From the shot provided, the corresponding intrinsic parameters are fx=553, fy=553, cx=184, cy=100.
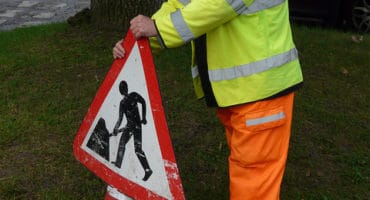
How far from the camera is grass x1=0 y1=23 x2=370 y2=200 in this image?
3.32 meters

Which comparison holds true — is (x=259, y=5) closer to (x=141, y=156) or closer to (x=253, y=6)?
(x=253, y=6)

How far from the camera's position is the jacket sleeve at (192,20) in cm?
210

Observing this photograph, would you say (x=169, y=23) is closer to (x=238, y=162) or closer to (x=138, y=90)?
(x=138, y=90)

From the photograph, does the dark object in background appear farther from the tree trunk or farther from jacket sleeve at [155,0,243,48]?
jacket sleeve at [155,0,243,48]

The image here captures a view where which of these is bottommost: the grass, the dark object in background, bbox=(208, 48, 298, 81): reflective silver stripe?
the dark object in background

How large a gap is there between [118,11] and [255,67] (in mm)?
3471

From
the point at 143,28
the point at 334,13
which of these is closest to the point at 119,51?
the point at 143,28

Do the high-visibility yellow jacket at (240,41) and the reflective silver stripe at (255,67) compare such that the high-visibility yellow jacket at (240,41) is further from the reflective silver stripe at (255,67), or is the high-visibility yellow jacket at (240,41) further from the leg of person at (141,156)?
the leg of person at (141,156)

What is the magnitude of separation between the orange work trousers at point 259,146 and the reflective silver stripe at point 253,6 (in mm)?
381

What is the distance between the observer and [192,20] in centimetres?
211

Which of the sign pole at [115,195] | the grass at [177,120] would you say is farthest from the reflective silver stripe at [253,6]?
the grass at [177,120]

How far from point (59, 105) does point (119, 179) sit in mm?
2131

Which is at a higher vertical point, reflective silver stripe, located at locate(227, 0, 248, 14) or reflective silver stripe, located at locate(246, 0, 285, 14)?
reflective silver stripe, located at locate(227, 0, 248, 14)

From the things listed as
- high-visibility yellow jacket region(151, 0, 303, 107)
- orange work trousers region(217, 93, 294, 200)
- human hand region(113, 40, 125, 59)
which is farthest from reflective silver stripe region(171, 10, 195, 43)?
orange work trousers region(217, 93, 294, 200)
